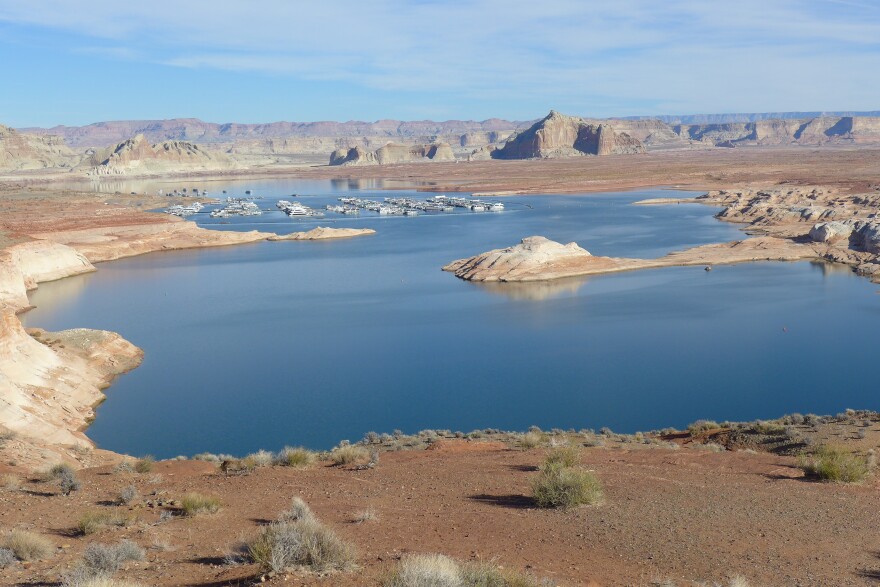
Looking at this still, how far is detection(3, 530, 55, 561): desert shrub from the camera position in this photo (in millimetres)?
9148

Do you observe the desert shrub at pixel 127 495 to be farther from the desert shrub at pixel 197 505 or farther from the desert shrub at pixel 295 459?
the desert shrub at pixel 295 459

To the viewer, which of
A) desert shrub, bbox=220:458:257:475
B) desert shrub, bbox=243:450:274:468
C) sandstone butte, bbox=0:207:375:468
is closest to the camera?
desert shrub, bbox=220:458:257:475

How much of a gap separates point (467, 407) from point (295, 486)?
1317 cm

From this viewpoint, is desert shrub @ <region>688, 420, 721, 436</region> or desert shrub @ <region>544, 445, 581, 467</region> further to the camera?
desert shrub @ <region>688, 420, 721, 436</region>

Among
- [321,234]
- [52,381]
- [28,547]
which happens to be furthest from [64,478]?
[321,234]

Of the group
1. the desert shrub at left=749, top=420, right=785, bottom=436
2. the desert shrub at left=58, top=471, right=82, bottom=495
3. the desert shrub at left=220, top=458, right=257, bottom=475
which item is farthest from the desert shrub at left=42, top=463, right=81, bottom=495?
the desert shrub at left=749, top=420, right=785, bottom=436

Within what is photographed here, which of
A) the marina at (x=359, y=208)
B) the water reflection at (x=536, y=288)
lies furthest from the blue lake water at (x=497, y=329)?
the marina at (x=359, y=208)

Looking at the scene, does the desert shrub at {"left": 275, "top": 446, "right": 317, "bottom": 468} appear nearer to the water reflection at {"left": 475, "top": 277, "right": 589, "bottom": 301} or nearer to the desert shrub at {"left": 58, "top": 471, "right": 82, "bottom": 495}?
the desert shrub at {"left": 58, "top": 471, "right": 82, "bottom": 495}

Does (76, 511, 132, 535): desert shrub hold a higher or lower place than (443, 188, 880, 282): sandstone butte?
higher

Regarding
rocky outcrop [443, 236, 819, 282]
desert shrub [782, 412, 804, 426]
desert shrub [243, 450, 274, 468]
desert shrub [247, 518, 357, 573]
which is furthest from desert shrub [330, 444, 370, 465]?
rocky outcrop [443, 236, 819, 282]

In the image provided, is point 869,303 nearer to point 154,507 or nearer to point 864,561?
point 864,561

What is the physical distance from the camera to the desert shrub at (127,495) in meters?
12.4

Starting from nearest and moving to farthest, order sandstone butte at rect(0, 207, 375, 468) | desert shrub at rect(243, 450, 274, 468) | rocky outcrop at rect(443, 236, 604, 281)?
desert shrub at rect(243, 450, 274, 468)
sandstone butte at rect(0, 207, 375, 468)
rocky outcrop at rect(443, 236, 604, 281)

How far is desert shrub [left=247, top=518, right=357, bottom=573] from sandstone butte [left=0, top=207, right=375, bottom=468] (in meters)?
9.58
